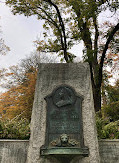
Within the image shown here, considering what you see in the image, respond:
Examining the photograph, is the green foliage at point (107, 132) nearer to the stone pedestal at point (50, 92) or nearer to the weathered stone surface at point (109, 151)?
the weathered stone surface at point (109, 151)

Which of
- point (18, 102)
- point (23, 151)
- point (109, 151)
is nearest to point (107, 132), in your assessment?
point (109, 151)

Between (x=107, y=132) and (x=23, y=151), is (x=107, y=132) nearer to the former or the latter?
(x=107, y=132)

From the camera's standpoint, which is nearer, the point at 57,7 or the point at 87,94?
the point at 87,94

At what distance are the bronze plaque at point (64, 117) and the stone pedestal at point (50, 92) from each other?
0.12 meters

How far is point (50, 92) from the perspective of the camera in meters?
3.62

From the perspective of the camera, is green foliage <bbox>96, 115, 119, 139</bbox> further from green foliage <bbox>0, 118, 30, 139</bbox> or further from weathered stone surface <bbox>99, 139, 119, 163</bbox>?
green foliage <bbox>0, 118, 30, 139</bbox>

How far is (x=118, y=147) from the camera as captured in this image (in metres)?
3.51

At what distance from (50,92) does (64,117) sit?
0.71 meters

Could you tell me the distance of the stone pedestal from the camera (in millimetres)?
3041

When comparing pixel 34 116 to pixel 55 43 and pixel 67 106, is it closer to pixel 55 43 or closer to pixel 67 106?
pixel 67 106

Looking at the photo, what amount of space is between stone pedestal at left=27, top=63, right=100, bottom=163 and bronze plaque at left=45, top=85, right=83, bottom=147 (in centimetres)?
12

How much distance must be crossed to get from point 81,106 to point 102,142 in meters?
1.07

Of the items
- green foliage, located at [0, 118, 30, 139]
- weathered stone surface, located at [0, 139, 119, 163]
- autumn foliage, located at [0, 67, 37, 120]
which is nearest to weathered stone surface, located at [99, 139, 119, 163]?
weathered stone surface, located at [0, 139, 119, 163]

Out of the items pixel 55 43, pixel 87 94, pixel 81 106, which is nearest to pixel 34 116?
pixel 81 106
